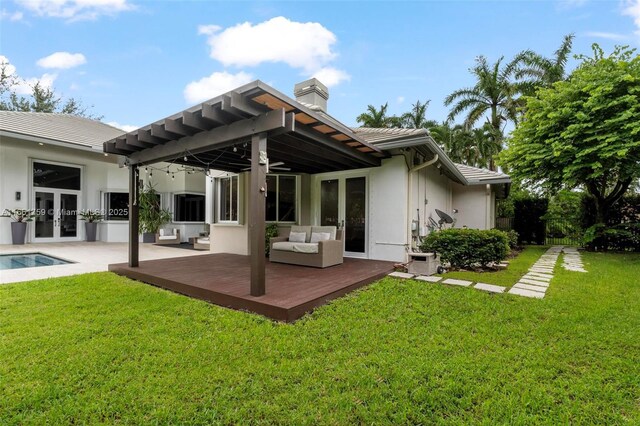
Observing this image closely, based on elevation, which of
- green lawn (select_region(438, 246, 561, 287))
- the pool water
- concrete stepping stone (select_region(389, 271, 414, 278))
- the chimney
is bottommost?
the pool water

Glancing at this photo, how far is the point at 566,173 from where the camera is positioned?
963 cm

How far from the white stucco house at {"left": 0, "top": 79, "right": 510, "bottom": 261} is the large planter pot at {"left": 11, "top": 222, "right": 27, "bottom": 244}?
0.86ft

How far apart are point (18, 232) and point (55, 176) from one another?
2.55m

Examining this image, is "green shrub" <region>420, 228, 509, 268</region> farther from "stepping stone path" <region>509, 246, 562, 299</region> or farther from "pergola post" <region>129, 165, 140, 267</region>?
"pergola post" <region>129, 165, 140, 267</region>

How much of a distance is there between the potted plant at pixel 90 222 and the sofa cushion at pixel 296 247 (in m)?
10.7

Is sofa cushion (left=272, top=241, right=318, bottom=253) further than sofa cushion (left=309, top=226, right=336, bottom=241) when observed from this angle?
No

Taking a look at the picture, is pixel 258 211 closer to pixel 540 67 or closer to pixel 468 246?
pixel 468 246

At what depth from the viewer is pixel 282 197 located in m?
9.03

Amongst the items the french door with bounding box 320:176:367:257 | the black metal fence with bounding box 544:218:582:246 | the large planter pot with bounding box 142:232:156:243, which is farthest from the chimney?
the black metal fence with bounding box 544:218:582:246

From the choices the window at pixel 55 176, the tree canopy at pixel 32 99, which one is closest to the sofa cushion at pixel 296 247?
the window at pixel 55 176

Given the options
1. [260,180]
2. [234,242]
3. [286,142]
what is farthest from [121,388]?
[234,242]

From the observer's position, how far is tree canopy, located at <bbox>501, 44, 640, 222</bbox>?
27.9 ft

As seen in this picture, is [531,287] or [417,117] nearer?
[531,287]

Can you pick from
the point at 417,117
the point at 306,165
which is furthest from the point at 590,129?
the point at 417,117
